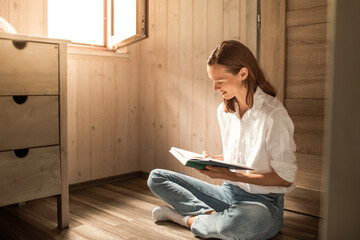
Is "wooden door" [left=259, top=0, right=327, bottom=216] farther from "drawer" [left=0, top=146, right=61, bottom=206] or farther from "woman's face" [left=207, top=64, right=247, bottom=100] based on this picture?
"drawer" [left=0, top=146, right=61, bottom=206]

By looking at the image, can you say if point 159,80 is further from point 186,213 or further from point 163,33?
point 186,213

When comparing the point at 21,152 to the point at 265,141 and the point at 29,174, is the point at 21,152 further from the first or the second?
the point at 265,141

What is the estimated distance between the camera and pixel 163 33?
2434mm

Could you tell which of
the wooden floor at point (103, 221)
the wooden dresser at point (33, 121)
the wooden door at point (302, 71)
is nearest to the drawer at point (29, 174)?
the wooden dresser at point (33, 121)

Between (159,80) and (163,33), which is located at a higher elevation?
(163,33)

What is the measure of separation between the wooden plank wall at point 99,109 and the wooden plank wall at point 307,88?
1231 mm

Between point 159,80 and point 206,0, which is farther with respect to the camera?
point 159,80

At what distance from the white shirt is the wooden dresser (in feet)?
2.67

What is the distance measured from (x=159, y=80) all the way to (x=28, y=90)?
45.5 inches

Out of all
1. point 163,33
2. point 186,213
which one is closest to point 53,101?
point 186,213

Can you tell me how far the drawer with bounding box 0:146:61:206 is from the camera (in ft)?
4.67

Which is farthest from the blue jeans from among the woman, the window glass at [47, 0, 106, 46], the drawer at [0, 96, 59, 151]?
the window glass at [47, 0, 106, 46]

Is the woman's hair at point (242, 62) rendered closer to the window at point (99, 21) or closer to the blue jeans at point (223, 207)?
the blue jeans at point (223, 207)

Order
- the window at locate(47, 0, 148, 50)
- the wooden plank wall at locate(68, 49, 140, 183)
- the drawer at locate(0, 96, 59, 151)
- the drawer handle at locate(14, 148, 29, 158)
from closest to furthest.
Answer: the drawer at locate(0, 96, 59, 151) → the drawer handle at locate(14, 148, 29, 158) → the window at locate(47, 0, 148, 50) → the wooden plank wall at locate(68, 49, 140, 183)
